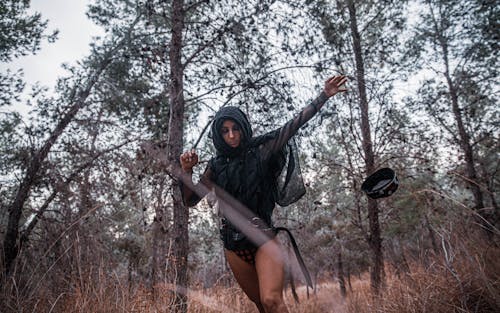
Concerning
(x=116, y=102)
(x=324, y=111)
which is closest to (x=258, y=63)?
(x=324, y=111)

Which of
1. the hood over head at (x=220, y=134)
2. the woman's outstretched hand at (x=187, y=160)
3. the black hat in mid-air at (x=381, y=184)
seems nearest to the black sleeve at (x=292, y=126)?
the hood over head at (x=220, y=134)

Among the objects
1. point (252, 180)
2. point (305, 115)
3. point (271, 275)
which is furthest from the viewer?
point (252, 180)

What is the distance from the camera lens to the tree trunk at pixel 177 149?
322cm

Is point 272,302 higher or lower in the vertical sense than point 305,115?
lower

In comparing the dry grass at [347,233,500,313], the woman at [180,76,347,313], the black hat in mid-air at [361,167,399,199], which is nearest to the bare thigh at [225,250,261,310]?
the woman at [180,76,347,313]

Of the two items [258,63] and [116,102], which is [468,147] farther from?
A: [116,102]

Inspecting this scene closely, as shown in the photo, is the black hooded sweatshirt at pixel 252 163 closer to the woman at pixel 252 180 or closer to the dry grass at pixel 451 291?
the woman at pixel 252 180

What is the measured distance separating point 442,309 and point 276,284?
1.99 metres

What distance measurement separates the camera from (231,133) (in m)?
2.47

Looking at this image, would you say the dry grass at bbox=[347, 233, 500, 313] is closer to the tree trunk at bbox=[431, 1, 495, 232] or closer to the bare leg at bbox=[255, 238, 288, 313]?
the bare leg at bbox=[255, 238, 288, 313]

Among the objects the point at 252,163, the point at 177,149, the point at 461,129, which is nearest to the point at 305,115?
the point at 252,163

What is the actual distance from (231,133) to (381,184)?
119cm

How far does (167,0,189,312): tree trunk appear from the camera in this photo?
3.22 metres

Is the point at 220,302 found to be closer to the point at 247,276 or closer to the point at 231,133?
the point at 247,276
